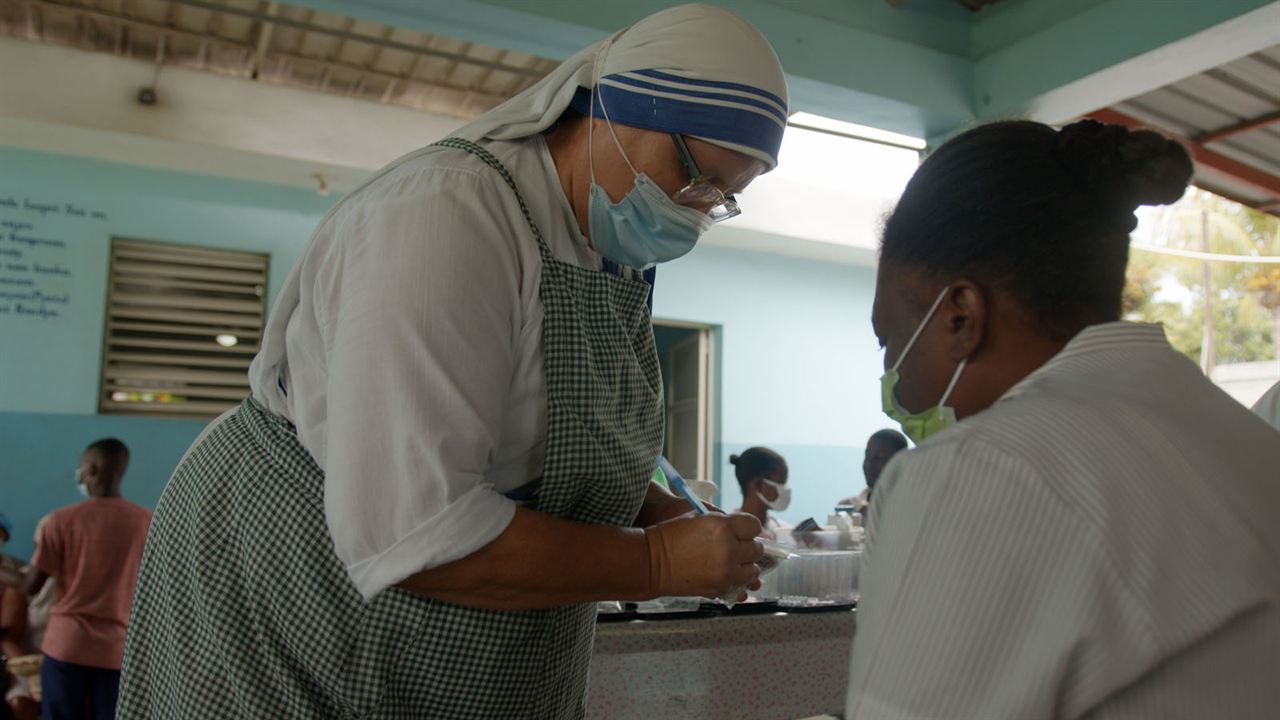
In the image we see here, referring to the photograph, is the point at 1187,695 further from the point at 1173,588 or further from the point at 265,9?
the point at 265,9

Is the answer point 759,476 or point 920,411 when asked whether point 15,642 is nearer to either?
point 759,476

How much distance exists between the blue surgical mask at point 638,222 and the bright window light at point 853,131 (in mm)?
3776

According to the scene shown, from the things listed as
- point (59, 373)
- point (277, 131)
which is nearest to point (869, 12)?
point (277, 131)

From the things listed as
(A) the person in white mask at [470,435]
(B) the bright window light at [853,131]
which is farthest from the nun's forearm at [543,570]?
(B) the bright window light at [853,131]

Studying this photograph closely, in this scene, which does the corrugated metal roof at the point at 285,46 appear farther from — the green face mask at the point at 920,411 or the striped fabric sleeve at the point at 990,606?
the striped fabric sleeve at the point at 990,606

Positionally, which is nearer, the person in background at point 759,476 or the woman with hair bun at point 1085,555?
the woman with hair bun at point 1085,555

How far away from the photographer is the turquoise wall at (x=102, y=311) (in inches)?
215

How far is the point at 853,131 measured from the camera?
514cm

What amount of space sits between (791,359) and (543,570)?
692cm

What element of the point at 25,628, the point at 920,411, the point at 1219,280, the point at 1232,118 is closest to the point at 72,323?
the point at 25,628

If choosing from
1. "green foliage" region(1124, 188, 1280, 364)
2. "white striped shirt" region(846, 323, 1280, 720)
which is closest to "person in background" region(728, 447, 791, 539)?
"white striped shirt" region(846, 323, 1280, 720)

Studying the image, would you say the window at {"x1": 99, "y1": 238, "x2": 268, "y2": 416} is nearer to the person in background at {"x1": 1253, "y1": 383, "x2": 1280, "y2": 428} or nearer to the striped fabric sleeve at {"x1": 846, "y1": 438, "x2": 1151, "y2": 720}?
the person in background at {"x1": 1253, "y1": 383, "x2": 1280, "y2": 428}

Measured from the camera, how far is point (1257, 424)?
870mm

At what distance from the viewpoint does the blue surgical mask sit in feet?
4.40
